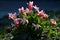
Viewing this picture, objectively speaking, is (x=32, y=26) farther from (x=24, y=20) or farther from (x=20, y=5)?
(x=20, y=5)

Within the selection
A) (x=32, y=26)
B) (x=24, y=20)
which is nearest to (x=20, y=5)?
(x=32, y=26)

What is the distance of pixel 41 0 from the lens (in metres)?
11.2

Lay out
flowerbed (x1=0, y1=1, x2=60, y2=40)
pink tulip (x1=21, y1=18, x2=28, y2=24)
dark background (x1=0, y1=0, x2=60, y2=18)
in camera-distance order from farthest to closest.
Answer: dark background (x1=0, y1=0, x2=60, y2=18)
flowerbed (x1=0, y1=1, x2=60, y2=40)
pink tulip (x1=21, y1=18, x2=28, y2=24)

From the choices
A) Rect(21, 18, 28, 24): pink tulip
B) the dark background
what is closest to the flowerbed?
Rect(21, 18, 28, 24): pink tulip

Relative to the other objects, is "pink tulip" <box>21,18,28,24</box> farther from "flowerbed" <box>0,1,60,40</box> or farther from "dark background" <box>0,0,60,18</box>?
"dark background" <box>0,0,60,18</box>

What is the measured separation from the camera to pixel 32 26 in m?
4.70

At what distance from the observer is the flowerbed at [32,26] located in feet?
15.3

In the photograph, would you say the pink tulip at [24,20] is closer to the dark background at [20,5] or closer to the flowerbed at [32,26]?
the flowerbed at [32,26]

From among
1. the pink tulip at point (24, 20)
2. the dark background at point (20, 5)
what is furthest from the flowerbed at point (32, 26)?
the dark background at point (20, 5)

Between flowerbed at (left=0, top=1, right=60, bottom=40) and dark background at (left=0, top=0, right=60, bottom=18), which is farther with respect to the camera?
dark background at (left=0, top=0, right=60, bottom=18)

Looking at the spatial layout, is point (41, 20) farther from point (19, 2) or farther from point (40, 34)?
point (19, 2)

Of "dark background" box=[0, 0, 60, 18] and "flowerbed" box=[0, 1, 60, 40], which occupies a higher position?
"dark background" box=[0, 0, 60, 18]

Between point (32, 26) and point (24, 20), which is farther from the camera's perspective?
point (32, 26)

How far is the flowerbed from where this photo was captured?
4.68 metres
